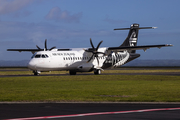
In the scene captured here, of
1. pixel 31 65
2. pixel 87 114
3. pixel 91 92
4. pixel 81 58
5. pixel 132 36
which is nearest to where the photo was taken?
pixel 87 114

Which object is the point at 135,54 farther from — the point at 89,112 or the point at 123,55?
the point at 89,112

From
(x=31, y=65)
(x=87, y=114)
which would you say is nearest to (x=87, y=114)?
(x=87, y=114)

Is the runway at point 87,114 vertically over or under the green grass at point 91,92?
over

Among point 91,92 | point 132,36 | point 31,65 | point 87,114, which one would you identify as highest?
point 132,36

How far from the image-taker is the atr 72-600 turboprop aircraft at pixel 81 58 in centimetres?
4591

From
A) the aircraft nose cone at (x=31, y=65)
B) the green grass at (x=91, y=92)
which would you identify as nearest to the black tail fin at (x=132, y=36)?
the aircraft nose cone at (x=31, y=65)

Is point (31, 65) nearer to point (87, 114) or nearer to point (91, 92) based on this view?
point (91, 92)

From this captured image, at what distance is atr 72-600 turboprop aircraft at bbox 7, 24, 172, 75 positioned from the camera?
4591 centimetres

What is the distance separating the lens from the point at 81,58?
169 feet

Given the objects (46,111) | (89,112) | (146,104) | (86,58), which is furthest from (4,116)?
(86,58)

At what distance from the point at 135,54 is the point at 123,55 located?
3.72 m

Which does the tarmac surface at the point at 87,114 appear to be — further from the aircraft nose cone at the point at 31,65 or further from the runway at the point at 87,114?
the aircraft nose cone at the point at 31,65

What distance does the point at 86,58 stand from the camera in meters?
52.3

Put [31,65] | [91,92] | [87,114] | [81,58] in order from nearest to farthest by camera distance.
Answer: [87,114], [91,92], [31,65], [81,58]
